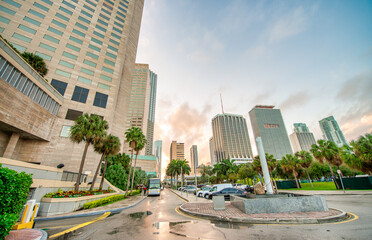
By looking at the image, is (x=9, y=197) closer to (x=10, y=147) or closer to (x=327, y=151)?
(x=10, y=147)

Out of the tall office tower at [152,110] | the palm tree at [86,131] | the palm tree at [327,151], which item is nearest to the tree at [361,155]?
the palm tree at [327,151]

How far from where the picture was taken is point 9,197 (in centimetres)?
443

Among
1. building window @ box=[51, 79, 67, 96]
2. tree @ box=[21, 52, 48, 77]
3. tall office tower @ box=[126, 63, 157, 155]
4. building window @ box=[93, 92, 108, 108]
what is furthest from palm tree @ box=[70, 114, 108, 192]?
tall office tower @ box=[126, 63, 157, 155]

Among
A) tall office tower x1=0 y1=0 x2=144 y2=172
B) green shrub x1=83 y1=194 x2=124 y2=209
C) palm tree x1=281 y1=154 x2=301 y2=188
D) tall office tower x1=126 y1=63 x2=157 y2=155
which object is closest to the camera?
green shrub x1=83 y1=194 x2=124 y2=209

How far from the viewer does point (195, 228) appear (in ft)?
22.9

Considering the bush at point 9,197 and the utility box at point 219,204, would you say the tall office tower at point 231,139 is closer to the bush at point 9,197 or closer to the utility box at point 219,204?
the utility box at point 219,204

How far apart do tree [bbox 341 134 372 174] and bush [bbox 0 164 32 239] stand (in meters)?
36.8

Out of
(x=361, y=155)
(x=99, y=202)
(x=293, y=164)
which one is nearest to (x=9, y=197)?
(x=99, y=202)

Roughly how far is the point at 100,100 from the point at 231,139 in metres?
169

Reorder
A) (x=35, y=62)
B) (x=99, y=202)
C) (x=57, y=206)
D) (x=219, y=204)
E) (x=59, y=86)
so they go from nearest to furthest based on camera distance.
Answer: (x=219, y=204)
(x=57, y=206)
(x=99, y=202)
(x=35, y=62)
(x=59, y=86)

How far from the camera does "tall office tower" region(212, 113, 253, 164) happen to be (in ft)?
582

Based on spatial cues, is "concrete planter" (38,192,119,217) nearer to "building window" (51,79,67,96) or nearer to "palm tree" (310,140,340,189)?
"building window" (51,79,67,96)

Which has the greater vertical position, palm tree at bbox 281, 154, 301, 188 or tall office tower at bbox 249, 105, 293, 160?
tall office tower at bbox 249, 105, 293, 160

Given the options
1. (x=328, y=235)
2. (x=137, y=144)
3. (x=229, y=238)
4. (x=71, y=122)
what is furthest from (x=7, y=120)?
(x=328, y=235)
